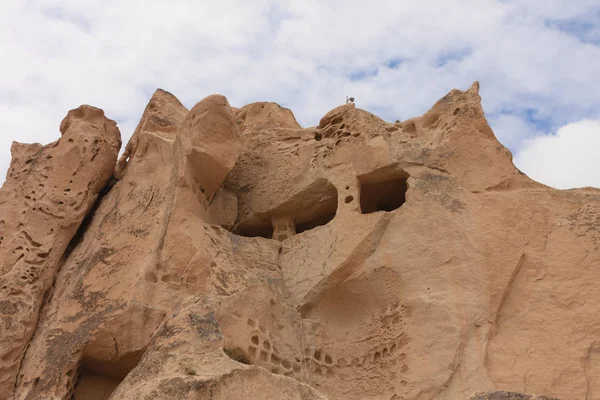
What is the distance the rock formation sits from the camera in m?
6.40

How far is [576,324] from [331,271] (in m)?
2.09

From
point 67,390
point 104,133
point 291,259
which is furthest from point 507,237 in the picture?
point 104,133

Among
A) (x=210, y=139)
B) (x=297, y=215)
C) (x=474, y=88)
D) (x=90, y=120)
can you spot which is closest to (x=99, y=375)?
(x=210, y=139)

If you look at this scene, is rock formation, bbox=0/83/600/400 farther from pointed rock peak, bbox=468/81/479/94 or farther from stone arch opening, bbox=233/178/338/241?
pointed rock peak, bbox=468/81/479/94

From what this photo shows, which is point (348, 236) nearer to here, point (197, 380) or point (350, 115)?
point (350, 115)

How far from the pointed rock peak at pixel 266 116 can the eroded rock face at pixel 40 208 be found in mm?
1473

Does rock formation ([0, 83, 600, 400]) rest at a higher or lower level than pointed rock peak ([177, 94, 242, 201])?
lower

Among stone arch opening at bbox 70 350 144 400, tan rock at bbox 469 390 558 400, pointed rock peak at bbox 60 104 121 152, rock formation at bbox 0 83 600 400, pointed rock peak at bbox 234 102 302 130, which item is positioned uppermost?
pointed rock peak at bbox 234 102 302 130

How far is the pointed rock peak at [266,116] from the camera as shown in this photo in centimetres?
923

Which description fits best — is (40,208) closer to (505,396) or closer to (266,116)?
(266,116)

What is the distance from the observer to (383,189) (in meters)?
8.07

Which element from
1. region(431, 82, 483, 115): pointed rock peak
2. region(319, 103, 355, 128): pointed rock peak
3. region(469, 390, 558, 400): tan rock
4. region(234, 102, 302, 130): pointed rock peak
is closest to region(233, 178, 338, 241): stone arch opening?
region(319, 103, 355, 128): pointed rock peak

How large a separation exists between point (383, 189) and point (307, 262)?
1.14m

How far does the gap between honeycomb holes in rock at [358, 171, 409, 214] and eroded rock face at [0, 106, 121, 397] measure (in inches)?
108
